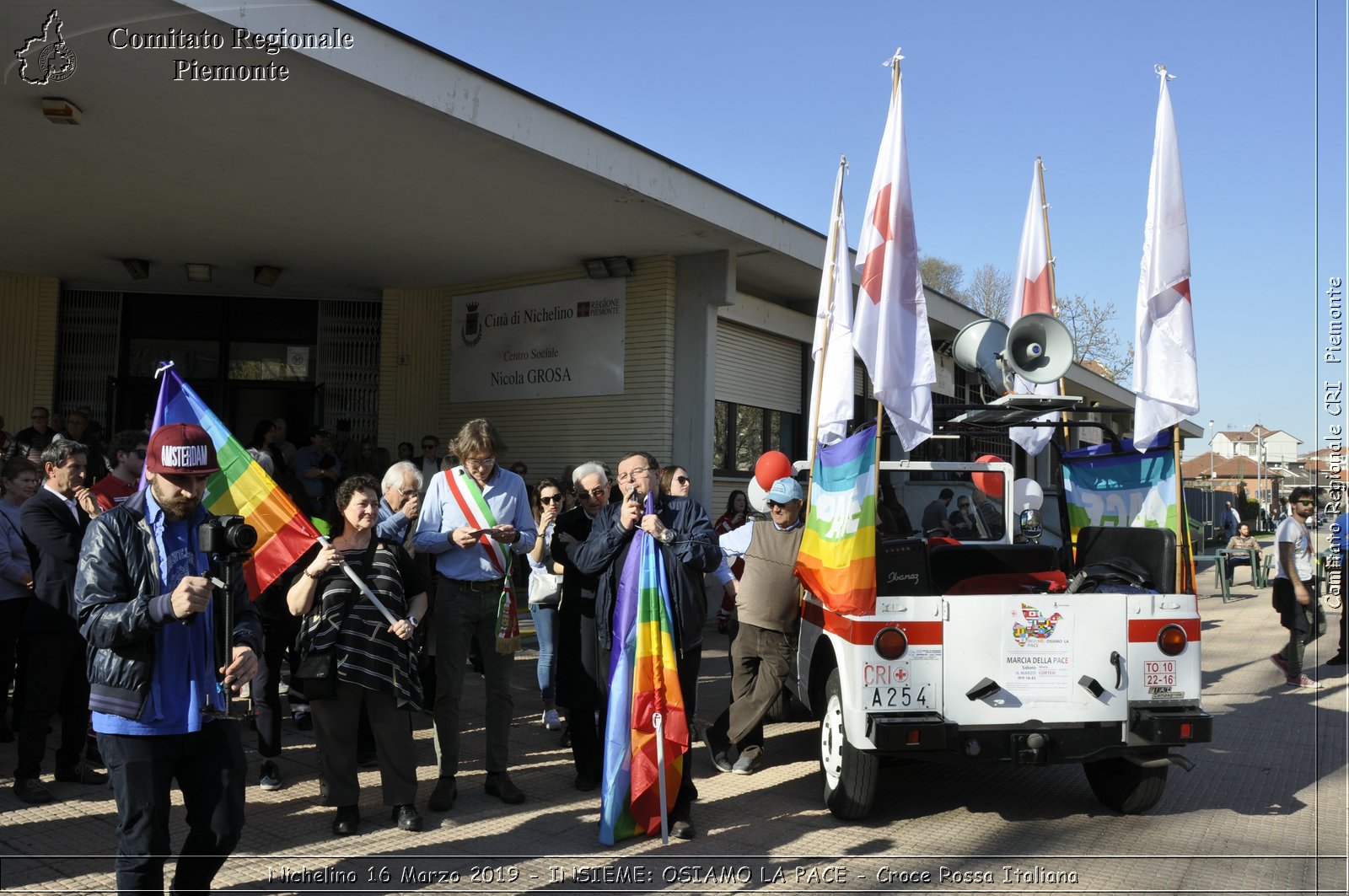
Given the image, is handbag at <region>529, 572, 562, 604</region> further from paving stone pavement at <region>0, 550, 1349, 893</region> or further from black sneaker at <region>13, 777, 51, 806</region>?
black sneaker at <region>13, 777, 51, 806</region>

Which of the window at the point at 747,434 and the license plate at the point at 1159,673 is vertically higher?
the window at the point at 747,434

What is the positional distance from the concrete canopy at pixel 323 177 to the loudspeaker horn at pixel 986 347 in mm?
4518

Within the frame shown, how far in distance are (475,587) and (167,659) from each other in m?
2.27

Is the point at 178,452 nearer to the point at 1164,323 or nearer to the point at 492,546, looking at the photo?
the point at 492,546

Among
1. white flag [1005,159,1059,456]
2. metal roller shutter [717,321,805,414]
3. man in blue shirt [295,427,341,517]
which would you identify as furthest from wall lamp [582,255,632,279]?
white flag [1005,159,1059,456]

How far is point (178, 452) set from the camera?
11.8 feet

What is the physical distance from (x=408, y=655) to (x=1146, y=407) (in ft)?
14.4

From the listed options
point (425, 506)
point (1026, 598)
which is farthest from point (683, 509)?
point (1026, 598)

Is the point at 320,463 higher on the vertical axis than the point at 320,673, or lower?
higher


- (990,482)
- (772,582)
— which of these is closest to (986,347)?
(990,482)

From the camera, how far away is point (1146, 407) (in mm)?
6156

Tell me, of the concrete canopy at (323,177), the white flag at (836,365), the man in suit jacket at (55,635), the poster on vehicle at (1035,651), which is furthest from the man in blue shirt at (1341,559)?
the man in suit jacket at (55,635)

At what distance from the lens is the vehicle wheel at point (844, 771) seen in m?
5.53

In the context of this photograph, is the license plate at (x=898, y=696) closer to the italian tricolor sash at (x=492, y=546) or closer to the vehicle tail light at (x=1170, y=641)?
the vehicle tail light at (x=1170, y=641)
